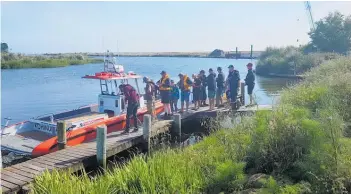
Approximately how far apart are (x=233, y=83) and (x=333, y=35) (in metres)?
37.6

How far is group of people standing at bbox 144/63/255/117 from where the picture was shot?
42.1 ft

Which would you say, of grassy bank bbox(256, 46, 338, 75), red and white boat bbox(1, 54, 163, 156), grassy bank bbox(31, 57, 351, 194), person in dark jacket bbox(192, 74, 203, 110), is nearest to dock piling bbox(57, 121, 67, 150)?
red and white boat bbox(1, 54, 163, 156)

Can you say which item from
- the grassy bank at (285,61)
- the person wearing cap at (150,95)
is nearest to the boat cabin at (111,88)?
the person wearing cap at (150,95)

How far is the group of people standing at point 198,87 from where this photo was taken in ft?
42.1

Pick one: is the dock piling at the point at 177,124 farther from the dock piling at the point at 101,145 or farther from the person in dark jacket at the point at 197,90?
the dock piling at the point at 101,145

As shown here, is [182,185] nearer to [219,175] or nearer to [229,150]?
[219,175]

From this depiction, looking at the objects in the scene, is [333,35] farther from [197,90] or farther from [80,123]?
[80,123]

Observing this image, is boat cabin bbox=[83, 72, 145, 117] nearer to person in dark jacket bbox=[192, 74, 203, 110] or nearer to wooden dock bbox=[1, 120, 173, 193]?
wooden dock bbox=[1, 120, 173, 193]

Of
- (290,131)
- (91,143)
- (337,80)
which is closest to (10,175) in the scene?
(91,143)

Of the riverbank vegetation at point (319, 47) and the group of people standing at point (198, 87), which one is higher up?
the riverbank vegetation at point (319, 47)

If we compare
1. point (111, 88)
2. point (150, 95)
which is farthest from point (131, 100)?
point (111, 88)

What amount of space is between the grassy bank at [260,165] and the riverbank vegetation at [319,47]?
36.5 m

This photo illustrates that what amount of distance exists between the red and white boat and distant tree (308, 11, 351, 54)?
124 ft

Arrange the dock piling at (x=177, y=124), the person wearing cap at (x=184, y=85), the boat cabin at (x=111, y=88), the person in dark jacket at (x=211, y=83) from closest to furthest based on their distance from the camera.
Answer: the dock piling at (x=177, y=124)
the boat cabin at (x=111, y=88)
the person wearing cap at (x=184, y=85)
the person in dark jacket at (x=211, y=83)
